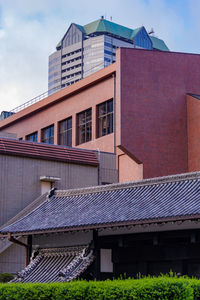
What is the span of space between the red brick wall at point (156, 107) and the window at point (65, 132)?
25.3 ft

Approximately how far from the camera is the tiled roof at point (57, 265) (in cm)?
2277

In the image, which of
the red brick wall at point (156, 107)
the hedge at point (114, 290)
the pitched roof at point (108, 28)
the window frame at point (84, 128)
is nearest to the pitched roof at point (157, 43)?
the pitched roof at point (108, 28)

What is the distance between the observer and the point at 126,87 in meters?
39.2

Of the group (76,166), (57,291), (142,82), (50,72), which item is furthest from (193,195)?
(50,72)

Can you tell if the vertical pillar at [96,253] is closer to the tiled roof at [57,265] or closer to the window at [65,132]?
the tiled roof at [57,265]

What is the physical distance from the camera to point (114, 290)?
52.4 ft

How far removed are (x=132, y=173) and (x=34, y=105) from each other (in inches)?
542

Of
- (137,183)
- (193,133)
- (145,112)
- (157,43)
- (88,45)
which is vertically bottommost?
(137,183)

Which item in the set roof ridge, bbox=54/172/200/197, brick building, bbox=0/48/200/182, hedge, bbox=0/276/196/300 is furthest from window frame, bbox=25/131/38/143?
hedge, bbox=0/276/196/300

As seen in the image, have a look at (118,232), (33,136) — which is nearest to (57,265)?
(118,232)

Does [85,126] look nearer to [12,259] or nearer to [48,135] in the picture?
[48,135]

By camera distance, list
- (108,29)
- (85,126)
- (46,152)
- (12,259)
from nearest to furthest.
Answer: (12,259), (46,152), (85,126), (108,29)

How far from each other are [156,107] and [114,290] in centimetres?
2518

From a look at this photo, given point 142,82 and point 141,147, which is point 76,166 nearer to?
point 141,147
